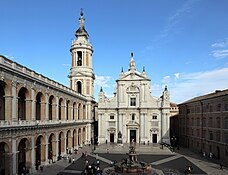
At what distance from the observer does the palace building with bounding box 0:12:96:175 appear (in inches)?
1017

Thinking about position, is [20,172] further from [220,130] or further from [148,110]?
[148,110]

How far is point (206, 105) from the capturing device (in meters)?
47.7

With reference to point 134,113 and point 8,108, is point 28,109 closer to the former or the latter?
point 8,108

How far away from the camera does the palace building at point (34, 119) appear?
2584 cm

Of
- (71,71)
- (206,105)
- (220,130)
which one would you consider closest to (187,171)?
(220,130)

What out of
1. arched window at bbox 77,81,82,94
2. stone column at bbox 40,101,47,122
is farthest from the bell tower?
stone column at bbox 40,101,47,122

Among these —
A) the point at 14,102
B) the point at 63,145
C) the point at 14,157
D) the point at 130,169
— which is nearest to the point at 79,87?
the point at 63,145

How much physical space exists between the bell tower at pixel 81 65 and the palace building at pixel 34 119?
3.57 m

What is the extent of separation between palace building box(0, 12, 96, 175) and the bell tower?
140 inches

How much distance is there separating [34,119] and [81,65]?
3408cm

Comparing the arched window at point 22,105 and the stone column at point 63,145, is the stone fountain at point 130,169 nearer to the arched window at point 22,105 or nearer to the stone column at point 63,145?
the arched window at point 22,105

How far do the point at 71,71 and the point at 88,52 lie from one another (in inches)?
247

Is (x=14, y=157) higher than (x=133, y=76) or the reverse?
the reverse

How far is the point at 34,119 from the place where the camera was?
31.9 meters
